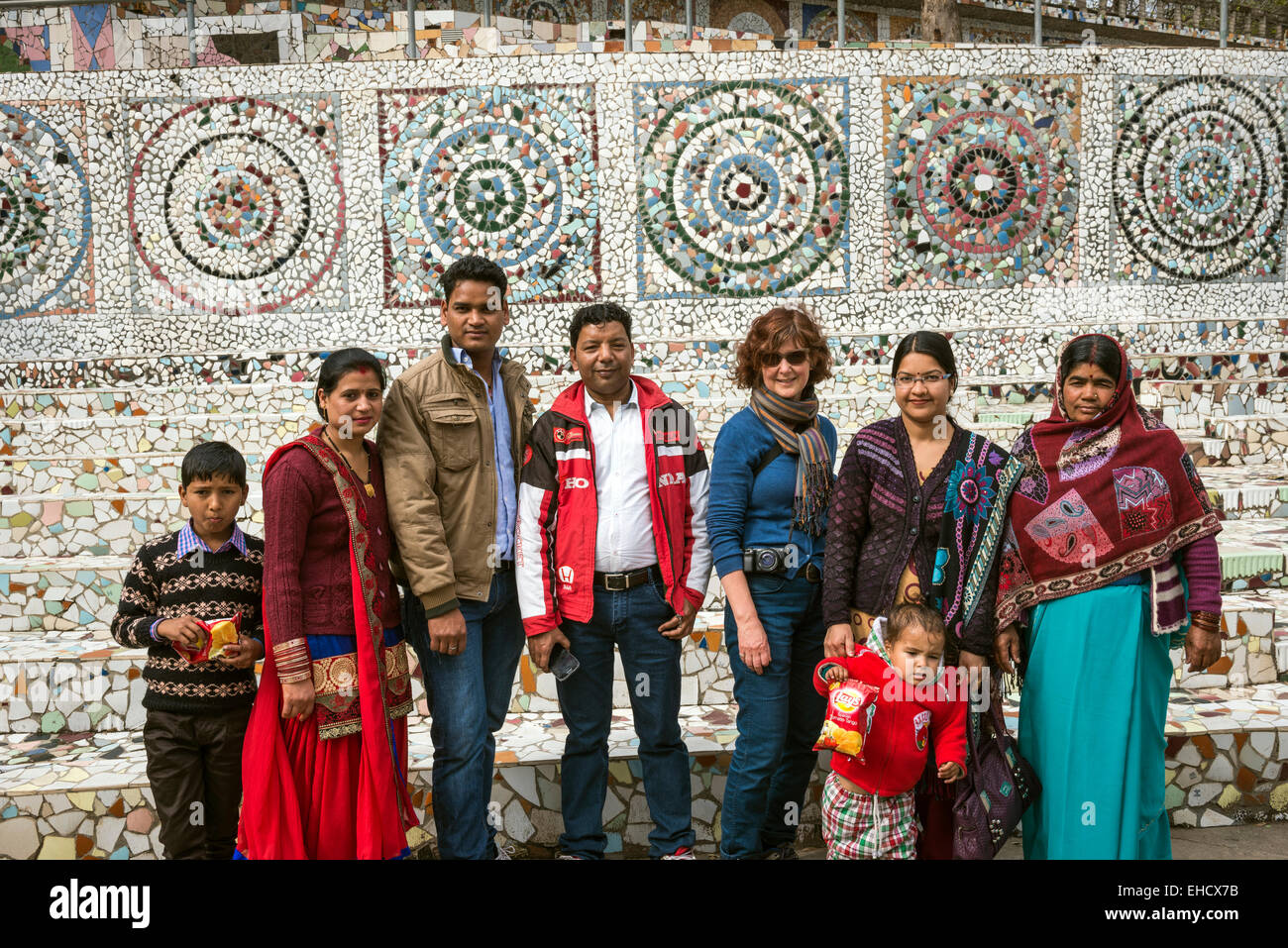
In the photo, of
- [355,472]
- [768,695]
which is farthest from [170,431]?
[768,695]

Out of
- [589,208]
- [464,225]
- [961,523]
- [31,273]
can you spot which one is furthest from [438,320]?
Result: [961,523]

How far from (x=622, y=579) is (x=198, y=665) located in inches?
43.5

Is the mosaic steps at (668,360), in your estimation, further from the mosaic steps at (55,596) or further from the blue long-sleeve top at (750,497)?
the blue long-sleeve top at (750,497)

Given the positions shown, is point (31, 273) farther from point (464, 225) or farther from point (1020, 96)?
point (1020, 96)

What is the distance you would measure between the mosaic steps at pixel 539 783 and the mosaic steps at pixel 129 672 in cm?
9

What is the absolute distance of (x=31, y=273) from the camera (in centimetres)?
693

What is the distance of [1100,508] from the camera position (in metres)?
2.67

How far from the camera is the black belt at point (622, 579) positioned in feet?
9.23

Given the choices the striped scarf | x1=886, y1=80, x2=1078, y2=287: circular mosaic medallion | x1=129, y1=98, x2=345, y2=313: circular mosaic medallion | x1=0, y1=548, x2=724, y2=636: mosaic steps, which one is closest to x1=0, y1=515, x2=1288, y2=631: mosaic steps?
x1=0, y1=548, x2=724, y2=636: mosaic steps

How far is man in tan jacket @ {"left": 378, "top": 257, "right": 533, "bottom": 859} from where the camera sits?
2.69 metres

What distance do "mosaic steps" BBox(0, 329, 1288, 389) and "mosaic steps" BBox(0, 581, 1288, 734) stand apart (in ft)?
9.37

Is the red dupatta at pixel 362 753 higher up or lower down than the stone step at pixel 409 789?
higher up

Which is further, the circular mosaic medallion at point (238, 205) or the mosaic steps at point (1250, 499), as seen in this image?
the circular mosaic medallion at point (238, 205)

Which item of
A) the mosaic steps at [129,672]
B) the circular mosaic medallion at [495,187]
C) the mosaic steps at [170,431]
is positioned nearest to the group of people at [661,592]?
the mosaic steps at [129,672]
